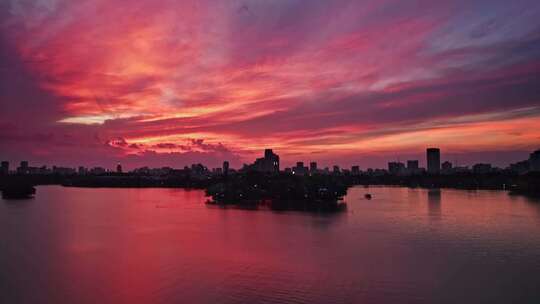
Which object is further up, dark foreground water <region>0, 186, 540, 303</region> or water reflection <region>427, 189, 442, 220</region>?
water reflection <region>427, 189, 442, 220</region>

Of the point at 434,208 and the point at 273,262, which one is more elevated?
the point at 434,208

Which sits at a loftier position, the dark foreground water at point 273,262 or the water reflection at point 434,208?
the water reflection at point 434,208

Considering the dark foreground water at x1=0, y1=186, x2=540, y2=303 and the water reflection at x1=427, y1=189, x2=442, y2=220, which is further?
the water reflection at x1=427, y1=189, x2=442, y2=220

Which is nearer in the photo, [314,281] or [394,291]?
[394,291]

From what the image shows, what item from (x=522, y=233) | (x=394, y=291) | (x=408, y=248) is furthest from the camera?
(x=522, y=233)

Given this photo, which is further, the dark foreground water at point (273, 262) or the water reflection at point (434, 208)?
the water reflection at point (434, 208)

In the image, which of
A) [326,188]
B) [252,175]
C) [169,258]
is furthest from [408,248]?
[252,175]

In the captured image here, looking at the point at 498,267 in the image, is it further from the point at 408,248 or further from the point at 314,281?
the point at 314,281

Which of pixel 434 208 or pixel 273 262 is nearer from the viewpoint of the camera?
pixel 273 262
